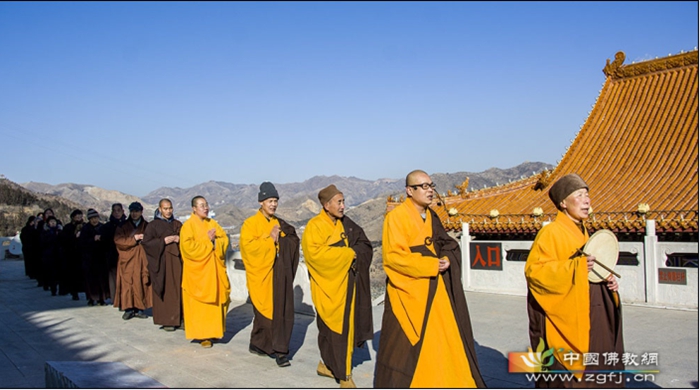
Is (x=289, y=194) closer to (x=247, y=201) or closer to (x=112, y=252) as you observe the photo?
(x=247, y=201)

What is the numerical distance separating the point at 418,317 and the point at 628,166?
7335mm

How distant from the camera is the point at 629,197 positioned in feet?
30.1

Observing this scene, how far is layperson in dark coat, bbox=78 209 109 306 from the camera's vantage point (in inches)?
405

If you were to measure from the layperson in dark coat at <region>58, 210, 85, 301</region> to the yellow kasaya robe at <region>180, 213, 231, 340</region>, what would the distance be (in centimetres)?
522

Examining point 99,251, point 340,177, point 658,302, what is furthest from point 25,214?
point 340,177

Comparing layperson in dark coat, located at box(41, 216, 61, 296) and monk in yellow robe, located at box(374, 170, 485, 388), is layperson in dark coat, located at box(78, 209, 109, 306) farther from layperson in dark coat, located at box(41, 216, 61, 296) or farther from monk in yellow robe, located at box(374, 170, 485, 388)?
monk in yellow robe, located at box(374, 170, 485, 388)

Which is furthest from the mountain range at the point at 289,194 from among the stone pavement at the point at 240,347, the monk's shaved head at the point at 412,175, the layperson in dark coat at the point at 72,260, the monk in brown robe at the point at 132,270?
the monk's shaved head at the point at 412,175

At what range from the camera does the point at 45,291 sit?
12.7 m

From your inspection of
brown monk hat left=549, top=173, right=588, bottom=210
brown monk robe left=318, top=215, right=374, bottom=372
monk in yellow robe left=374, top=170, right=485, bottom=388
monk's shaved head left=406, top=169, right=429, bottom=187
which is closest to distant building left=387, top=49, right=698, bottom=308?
brown monk robe left=318, top=215, right=374, bottom=372

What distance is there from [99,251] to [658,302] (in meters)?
8.83

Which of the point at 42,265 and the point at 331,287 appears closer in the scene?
the point at 331,287

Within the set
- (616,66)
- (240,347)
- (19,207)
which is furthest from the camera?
(19,207)

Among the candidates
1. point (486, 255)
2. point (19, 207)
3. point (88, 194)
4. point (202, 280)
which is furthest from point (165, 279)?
point (88, 194)

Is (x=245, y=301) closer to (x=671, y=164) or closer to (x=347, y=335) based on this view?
(x=347, y=335)
